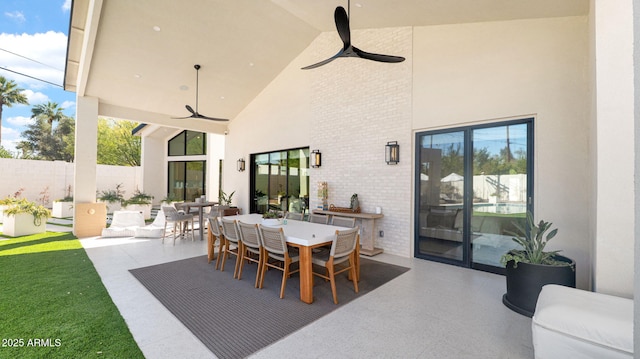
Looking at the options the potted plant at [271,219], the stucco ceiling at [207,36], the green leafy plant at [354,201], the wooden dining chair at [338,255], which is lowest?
the wooden dining chair at [338,255]

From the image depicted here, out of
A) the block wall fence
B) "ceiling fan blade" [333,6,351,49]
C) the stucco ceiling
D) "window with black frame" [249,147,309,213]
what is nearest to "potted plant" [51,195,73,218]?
the block wall fence

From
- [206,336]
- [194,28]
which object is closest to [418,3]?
[194,28]

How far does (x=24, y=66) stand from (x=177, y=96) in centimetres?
1528

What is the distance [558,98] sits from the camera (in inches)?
156

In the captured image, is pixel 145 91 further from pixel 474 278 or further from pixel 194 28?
pixel 474 278

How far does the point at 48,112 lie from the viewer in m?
20.5

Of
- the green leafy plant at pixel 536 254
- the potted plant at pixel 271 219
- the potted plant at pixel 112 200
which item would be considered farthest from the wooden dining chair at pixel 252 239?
the potted plant at pixel 112 200

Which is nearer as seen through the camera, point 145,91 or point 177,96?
point 145,91

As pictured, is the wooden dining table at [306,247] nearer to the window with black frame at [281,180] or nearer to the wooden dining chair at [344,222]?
the wooden dining chair at [344,222]

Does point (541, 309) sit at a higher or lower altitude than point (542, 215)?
lower

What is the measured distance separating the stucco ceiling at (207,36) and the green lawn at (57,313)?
166 inches

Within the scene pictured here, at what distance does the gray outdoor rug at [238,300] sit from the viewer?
2.63 m

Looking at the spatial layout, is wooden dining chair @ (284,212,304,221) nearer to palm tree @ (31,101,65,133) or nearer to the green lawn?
the green lawn

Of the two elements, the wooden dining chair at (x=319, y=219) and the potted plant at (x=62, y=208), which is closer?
the wooden dining chair at (x=319, y=219)
